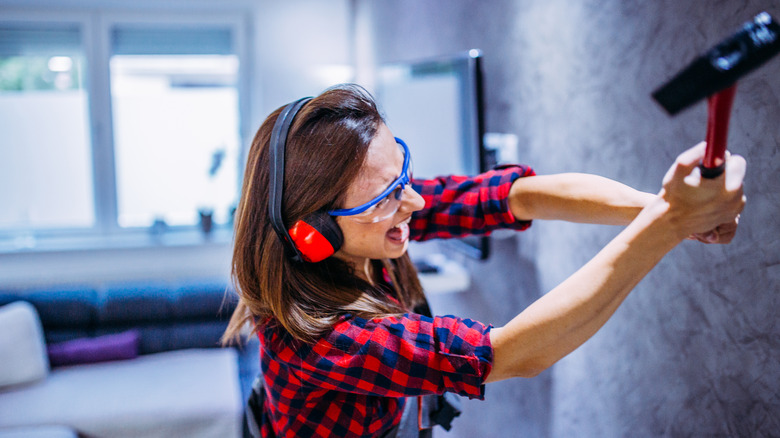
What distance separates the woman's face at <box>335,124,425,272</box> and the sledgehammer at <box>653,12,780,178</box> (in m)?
0.46

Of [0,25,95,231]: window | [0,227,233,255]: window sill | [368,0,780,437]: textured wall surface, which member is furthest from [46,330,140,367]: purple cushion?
[368,0,780,437]: textured wall surface

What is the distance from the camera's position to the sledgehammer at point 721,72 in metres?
0.49

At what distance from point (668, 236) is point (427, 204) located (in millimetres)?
565

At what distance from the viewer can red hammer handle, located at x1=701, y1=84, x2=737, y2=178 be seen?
21.3 inches

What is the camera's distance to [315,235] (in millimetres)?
867

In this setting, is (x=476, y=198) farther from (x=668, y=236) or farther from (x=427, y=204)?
(x=668, y=236)

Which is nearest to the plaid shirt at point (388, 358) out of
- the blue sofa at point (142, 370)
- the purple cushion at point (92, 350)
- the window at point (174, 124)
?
the blue sofa at point (142, 370)

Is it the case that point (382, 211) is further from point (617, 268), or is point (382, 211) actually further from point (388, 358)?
point (617, 268)

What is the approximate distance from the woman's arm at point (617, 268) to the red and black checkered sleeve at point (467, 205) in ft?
1.16

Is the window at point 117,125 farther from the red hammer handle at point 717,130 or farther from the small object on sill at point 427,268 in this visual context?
the red hammer handle at point 717,130

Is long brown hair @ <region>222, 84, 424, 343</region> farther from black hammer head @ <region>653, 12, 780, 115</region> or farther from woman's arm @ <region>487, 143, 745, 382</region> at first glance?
black hammer head @ <region>653, 12, 780, 115</region>

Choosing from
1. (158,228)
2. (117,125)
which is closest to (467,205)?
(158,228)

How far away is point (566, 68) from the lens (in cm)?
137

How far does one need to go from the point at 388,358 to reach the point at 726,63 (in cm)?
51
